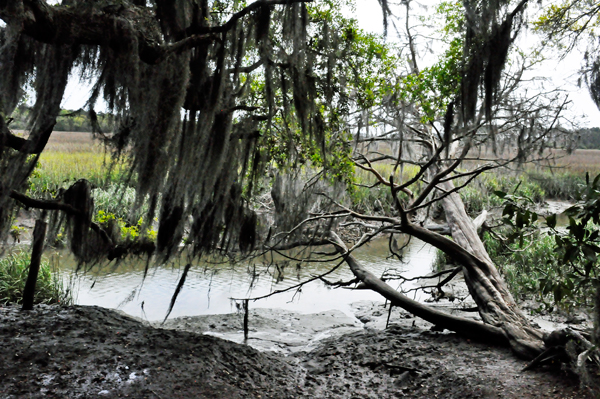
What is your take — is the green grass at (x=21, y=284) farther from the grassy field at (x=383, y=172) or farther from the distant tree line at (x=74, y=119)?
the distant tree line at (x=74, y=119)

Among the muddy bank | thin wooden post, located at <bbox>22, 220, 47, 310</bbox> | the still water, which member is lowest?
the still water

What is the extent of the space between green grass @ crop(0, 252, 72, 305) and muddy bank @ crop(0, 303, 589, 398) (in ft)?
4.34

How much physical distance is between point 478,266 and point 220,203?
3.31 metres

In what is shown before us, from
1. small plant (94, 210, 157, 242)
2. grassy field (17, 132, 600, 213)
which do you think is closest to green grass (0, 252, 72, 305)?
small plant (94, 210, 157, 242)

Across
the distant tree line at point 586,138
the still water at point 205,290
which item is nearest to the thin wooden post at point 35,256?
the still water at point 205,290

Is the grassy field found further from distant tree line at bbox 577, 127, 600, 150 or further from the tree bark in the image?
the tree bark

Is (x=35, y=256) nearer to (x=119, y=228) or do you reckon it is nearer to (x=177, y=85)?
(x=119, y=228)

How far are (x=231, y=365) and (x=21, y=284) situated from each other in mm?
4143

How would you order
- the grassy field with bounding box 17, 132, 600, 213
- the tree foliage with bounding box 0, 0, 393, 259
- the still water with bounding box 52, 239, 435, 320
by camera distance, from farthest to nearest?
1. the grassy field with bounding box 17, 132, 600, 213
2. the still water with bounding box 52, 239, 435, 320
3. the tree foliage with bounding box 0, 0, 393, 259

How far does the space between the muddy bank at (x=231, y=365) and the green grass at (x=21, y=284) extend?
1.32 meters

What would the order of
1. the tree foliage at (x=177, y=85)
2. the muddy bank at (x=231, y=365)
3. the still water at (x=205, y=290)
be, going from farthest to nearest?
the still water at (x=205, y=290) → the muddy bank at (x=231, y=365) → the tree foliage at (x=177, y=85)

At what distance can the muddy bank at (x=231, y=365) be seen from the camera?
11.4 ft

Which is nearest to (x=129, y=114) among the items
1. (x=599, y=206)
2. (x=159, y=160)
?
(x=159, y=160)

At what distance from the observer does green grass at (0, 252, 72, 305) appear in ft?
21.0
